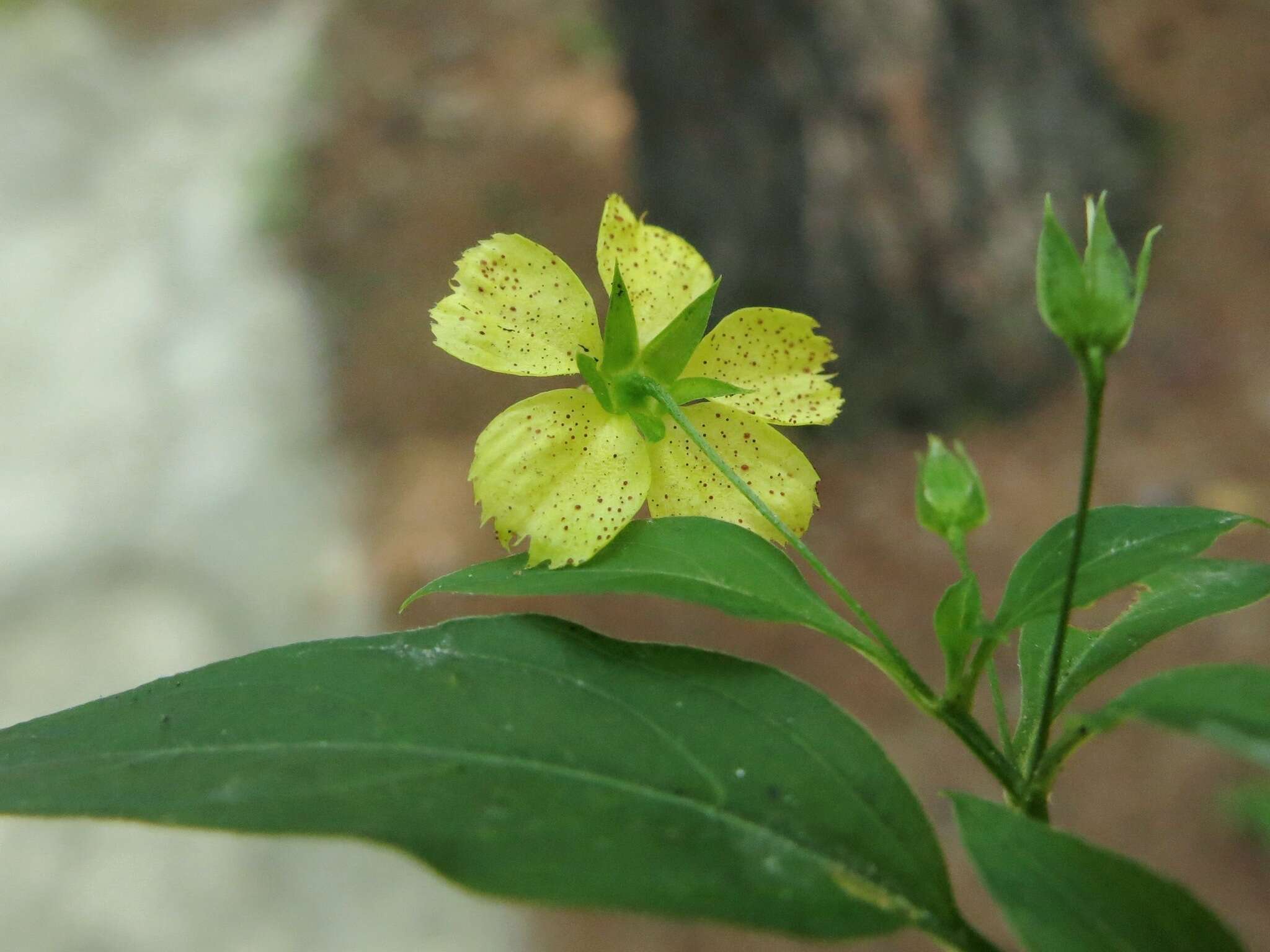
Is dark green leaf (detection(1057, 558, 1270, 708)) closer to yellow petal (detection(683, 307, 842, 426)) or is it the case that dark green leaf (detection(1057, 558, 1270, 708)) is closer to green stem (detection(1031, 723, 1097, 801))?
green stem (detection(1031, 723, 1097, 801))

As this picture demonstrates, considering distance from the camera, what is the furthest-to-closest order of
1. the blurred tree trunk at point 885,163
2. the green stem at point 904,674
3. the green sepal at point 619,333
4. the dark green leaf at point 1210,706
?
the blurred tree trunk at point 885,163 < the green sepal at point 619,333 < the green stem at point 904,674 < the dark green leaf at point 1210,706

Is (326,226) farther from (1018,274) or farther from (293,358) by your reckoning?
(1018,274)

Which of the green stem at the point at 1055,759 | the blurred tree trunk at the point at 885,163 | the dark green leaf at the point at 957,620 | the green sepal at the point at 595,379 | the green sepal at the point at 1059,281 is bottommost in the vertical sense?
the green stem at the point at 1055,759

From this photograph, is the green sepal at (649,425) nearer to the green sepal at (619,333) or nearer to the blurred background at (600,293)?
the green sepal at (619,333)

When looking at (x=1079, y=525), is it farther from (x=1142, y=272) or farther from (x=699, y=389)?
(x=699, y=389)

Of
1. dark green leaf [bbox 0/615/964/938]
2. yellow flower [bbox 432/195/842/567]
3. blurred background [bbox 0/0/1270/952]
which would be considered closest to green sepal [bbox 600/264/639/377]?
yellow flower [bbox 432/195/842/567]

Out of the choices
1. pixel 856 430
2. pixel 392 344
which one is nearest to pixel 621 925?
pixel 856 430

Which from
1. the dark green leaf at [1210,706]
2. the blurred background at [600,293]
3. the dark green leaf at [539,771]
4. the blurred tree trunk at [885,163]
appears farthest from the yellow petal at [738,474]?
the blurred tree trunk at [885,163]
